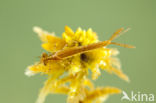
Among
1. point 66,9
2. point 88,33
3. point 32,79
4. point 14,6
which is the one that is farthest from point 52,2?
point 88,33

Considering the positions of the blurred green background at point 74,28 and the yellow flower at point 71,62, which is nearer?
the yellow flower at point 71,62

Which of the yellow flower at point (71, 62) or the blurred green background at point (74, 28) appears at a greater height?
the blurred green background at point (74, 28)

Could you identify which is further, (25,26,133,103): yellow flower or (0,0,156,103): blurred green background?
(0,0,156,103): blurred green background

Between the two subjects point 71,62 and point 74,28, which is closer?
point 71,62

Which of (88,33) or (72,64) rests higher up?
(88,33)

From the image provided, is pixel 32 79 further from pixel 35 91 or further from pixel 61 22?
pixel 61 22

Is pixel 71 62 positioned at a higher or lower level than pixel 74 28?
lower

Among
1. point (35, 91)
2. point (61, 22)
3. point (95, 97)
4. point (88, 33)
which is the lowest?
point (95, 97)

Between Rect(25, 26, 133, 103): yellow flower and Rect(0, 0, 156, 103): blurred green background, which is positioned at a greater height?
Rect(0, 0, 156, 103): blurred green background
